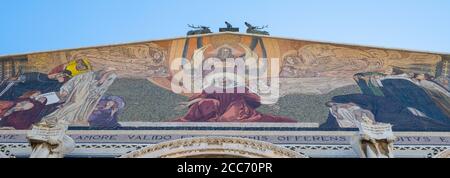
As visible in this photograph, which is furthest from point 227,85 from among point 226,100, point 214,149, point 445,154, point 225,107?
point 445,154

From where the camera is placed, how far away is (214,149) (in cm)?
985

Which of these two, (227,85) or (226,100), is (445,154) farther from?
(227,85)

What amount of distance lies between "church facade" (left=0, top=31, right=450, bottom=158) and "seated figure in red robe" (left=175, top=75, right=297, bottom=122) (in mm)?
18

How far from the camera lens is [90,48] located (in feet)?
42.2

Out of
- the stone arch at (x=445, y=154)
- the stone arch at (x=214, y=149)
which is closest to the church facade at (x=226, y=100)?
the stone arch at (x=214, y=149)

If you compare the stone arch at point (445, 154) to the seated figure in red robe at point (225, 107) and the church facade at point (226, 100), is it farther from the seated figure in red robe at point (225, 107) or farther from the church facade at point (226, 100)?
the seated figure in red robe at point (225, 107)

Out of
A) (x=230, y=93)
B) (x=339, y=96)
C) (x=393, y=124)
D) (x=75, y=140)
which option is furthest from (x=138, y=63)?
(x=393, y=124)

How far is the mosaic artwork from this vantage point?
10977mm

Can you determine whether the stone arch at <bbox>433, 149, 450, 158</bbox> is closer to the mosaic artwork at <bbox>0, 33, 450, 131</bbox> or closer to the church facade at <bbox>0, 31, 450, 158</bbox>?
the church facade at <bbox>0, 31, 450, 158</bbox>

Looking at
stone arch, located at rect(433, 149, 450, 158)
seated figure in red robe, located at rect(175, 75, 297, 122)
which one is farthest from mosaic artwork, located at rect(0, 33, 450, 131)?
stone arch, located at rect(433, 149, 450, 158)

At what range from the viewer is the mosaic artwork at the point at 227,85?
10977 mm

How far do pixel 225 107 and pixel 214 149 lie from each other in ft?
5.09
